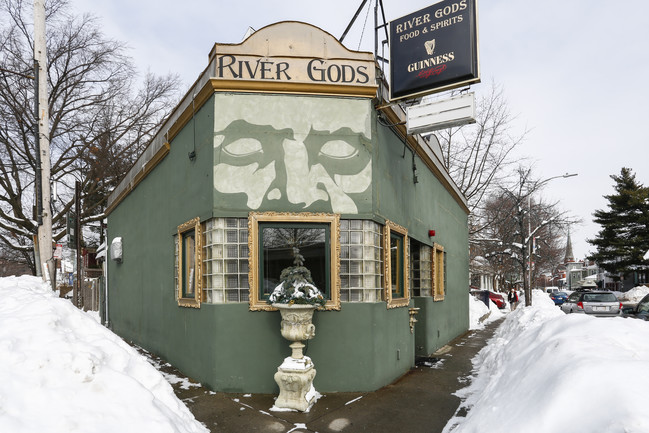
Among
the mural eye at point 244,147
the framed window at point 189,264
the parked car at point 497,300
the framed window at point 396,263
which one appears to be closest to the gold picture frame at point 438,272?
the framed window at point 396,263

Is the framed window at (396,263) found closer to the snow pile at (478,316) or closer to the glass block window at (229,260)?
the glass block window at (229,260)

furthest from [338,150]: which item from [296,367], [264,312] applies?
[296,367]

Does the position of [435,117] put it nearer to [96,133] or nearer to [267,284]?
[267,284]

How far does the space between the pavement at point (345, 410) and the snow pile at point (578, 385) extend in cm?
142

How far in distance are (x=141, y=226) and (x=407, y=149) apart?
701cm

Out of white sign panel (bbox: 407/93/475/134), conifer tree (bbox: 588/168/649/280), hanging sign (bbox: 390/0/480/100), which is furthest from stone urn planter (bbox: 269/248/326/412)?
conifer tree (bbox: 588/168/649/280)

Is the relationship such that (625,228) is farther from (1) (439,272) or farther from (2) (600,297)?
(1) (439,272)

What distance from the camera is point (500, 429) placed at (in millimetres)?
3568

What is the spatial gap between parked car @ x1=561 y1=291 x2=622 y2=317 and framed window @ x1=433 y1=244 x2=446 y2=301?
8722mm

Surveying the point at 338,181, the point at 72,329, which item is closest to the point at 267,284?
the point at 338,181

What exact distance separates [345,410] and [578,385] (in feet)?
11.9

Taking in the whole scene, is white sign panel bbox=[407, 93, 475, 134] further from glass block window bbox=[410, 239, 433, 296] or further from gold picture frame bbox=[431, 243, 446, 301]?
gold picture frame bbox=[431, 243, 446, 301]

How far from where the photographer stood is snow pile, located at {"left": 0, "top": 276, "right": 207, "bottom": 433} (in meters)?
3.32

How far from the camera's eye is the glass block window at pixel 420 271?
11.1 m
